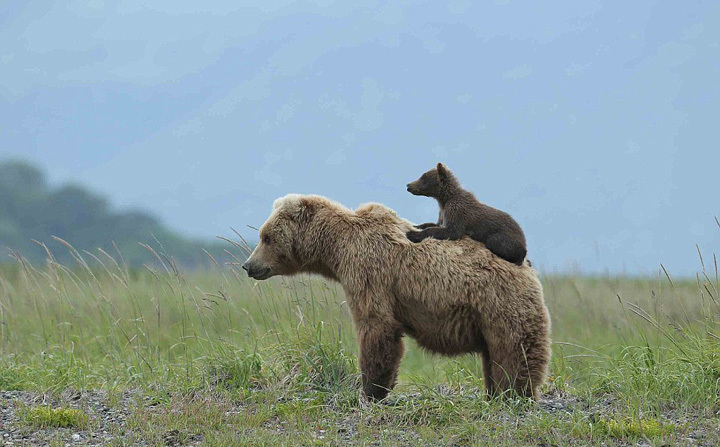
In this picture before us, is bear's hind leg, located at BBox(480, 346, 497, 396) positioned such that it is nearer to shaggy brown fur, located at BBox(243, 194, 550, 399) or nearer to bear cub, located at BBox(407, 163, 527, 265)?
shaggy brown fur, located at BBox(243, 194, 550, 399)

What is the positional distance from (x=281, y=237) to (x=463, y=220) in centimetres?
141

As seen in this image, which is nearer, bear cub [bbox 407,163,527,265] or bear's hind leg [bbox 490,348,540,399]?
bear's hind leg [bbox 490,348,540,399]

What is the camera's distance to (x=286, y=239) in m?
6.91

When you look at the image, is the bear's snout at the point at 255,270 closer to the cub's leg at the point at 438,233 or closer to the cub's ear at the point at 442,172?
the cub's leg at the point at 438,233

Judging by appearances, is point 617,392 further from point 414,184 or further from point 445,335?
point 414,184

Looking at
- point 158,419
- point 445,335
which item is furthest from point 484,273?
point 158,419

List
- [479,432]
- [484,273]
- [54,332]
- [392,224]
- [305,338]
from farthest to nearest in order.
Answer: [54,332] < [305,338] < [392,224] < [484,273] < [479,432]

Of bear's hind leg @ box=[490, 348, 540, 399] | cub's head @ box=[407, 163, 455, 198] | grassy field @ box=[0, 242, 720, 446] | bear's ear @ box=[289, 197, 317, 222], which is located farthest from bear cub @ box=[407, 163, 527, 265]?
grassy field @ box=[0, 242, 720, 446]

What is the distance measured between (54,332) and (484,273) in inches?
221

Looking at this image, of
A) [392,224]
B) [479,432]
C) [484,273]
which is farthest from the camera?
[392,224]

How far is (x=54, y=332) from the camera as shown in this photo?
→ 9.91 meters

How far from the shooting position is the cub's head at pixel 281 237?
6.91 metres

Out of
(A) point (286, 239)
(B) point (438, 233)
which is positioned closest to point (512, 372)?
(B) point (438, 233)

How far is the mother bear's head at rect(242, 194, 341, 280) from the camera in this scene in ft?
22.6
